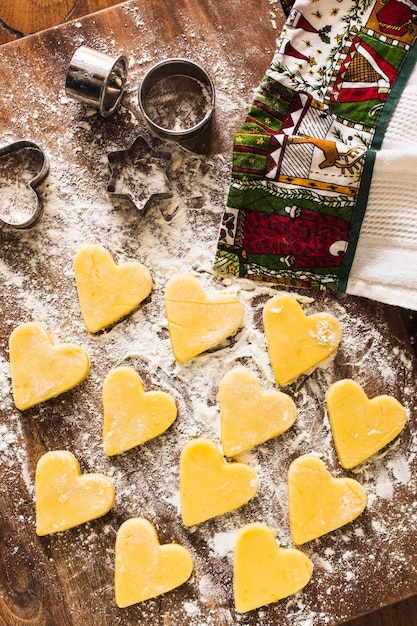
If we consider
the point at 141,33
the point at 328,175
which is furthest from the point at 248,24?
the point at 328,175

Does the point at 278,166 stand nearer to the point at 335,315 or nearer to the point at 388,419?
the point at 335,315

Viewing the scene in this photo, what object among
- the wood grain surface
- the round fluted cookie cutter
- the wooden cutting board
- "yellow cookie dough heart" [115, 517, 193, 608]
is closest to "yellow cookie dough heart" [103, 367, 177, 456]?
the wooden cutting board

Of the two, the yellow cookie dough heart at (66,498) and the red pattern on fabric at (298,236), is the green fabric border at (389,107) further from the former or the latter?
the yellow cookie dough heart at (66,498)

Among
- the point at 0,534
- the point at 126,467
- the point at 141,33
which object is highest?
the point at 141,33

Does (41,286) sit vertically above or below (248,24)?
below

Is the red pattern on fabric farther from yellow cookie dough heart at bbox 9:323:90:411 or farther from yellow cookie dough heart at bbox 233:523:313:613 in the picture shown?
yellow cookie dough heart at bbox 233:523:313:613

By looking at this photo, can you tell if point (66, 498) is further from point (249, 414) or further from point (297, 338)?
point (297, 338)
